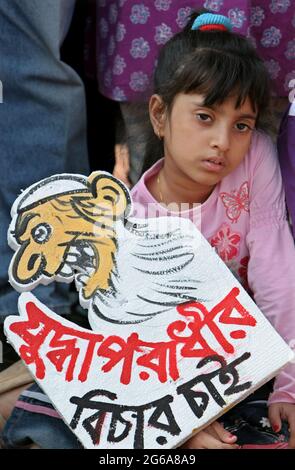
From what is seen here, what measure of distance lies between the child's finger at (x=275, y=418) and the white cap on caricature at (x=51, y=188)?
21.1 inches

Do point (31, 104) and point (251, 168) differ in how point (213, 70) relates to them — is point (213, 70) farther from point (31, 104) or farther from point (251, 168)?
point (31, 104)

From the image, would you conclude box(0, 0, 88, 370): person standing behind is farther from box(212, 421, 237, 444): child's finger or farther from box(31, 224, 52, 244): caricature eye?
box(212, 421, 237, 444): child's finger

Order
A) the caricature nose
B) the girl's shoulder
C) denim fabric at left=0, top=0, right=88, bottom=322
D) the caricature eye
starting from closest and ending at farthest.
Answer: the caricature eye, the caricature nose, the girl's shoulder, denim fabric at left=0, top=0, right=88, bottom=322

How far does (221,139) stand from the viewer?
1.63 meters

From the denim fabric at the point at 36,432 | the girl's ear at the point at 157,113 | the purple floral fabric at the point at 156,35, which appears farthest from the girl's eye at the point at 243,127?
the denim fabric at the point at 36,432

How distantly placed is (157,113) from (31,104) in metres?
0.39

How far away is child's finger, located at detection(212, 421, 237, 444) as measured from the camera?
1435 millimetres

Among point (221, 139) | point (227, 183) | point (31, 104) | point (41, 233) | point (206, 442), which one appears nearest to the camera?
point (206, 442)

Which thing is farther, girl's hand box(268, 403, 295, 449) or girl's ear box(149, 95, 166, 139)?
girl's ear box(149, 95, 166, 139)

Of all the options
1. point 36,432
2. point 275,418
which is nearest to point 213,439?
point 275,418

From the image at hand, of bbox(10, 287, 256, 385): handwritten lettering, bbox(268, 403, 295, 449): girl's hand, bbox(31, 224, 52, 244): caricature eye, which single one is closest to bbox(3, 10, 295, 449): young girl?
bbox(268, 403, 295, 449): girl's hand

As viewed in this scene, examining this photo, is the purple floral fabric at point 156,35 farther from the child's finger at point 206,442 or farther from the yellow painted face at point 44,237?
the child's finger at point 206,442

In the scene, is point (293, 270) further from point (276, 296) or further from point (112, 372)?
point (112, 372)

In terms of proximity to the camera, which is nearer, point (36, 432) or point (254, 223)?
point (36, 432)
